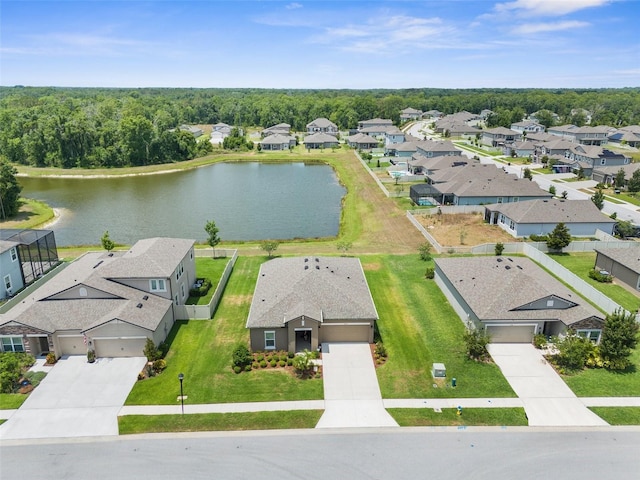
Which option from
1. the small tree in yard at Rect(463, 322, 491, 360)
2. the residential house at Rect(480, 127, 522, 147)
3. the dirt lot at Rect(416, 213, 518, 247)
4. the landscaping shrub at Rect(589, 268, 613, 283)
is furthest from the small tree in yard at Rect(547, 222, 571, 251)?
the residential house at Rect(480, 127, 522, 147)

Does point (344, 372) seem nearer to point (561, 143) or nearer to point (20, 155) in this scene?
point (561, 143)

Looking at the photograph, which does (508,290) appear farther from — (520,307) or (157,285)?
(157,285)

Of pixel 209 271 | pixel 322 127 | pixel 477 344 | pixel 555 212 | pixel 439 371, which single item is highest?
pixel 322 127

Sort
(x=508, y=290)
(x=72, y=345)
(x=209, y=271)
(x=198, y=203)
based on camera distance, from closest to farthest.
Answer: (x=72, y=345), (x=508, y=290), (x=209, y=271), (x=198, y=203)

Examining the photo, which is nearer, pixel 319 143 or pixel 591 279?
pixel 591 279

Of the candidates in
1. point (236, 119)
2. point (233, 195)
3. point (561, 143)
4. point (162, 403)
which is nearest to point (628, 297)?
point (162, 403)

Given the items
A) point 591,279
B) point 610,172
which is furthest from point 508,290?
point 610,172
